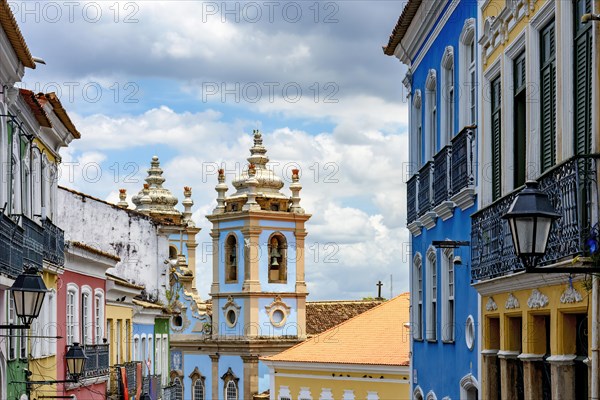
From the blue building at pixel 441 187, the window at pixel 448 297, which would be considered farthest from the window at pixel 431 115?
the window at pixel 448 297

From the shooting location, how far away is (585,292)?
9.52 meters

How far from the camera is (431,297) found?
1853 centimetres

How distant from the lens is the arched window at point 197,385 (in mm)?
60500

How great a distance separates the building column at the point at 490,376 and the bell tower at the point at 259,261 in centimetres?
4410

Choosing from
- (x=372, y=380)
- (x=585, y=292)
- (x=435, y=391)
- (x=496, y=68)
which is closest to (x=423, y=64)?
(x=435, y=391)

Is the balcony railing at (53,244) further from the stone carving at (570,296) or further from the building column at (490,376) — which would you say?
the stone carving at (570,296)

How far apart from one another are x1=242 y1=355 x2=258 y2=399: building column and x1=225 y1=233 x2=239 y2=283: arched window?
4.06 metres

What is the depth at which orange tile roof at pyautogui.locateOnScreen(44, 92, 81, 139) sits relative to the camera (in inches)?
765

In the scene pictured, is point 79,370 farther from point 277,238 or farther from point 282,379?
point 277,238

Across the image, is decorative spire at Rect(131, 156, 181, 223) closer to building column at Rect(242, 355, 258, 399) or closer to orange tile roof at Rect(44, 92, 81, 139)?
building column at Rect(242, 355, 258, 399)

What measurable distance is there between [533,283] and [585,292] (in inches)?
60.4

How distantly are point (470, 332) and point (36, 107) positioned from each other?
23.1 feet

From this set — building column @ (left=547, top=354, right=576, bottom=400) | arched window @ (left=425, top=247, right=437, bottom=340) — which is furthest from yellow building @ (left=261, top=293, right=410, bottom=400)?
building column @ (left=547, top=354, right=576, bottom=400)

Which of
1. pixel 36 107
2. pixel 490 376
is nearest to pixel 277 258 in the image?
pixel 36 107
